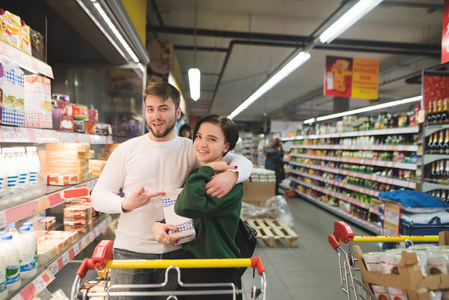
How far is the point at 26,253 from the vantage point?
153 cm

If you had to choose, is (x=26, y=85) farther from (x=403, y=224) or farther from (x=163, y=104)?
(x=403, y=224)

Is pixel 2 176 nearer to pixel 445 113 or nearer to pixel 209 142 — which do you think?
pixel 209 142

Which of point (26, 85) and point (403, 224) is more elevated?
point (26, 85)

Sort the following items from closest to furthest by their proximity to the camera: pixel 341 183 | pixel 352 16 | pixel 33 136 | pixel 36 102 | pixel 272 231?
pixel 33 136 < pixel 36 102 < pixel 352 16 < pixel 272 231 < pixel 341 183

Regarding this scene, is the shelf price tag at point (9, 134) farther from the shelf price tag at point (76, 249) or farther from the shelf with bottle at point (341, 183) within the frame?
the shelf with bottle at point (341, 183)

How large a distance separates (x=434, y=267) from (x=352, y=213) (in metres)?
5.94

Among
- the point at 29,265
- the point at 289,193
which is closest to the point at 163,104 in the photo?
the point at 29,265

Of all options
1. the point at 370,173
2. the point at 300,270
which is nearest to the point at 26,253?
the point at 300,270

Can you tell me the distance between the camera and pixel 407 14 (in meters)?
6.37

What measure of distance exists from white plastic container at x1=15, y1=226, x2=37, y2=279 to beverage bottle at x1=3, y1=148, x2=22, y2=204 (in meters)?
0.22

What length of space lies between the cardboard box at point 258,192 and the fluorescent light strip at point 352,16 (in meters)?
3.00

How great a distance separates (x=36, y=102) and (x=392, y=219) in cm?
406

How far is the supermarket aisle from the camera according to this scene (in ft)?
10.2

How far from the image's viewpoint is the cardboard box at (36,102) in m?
1.78
